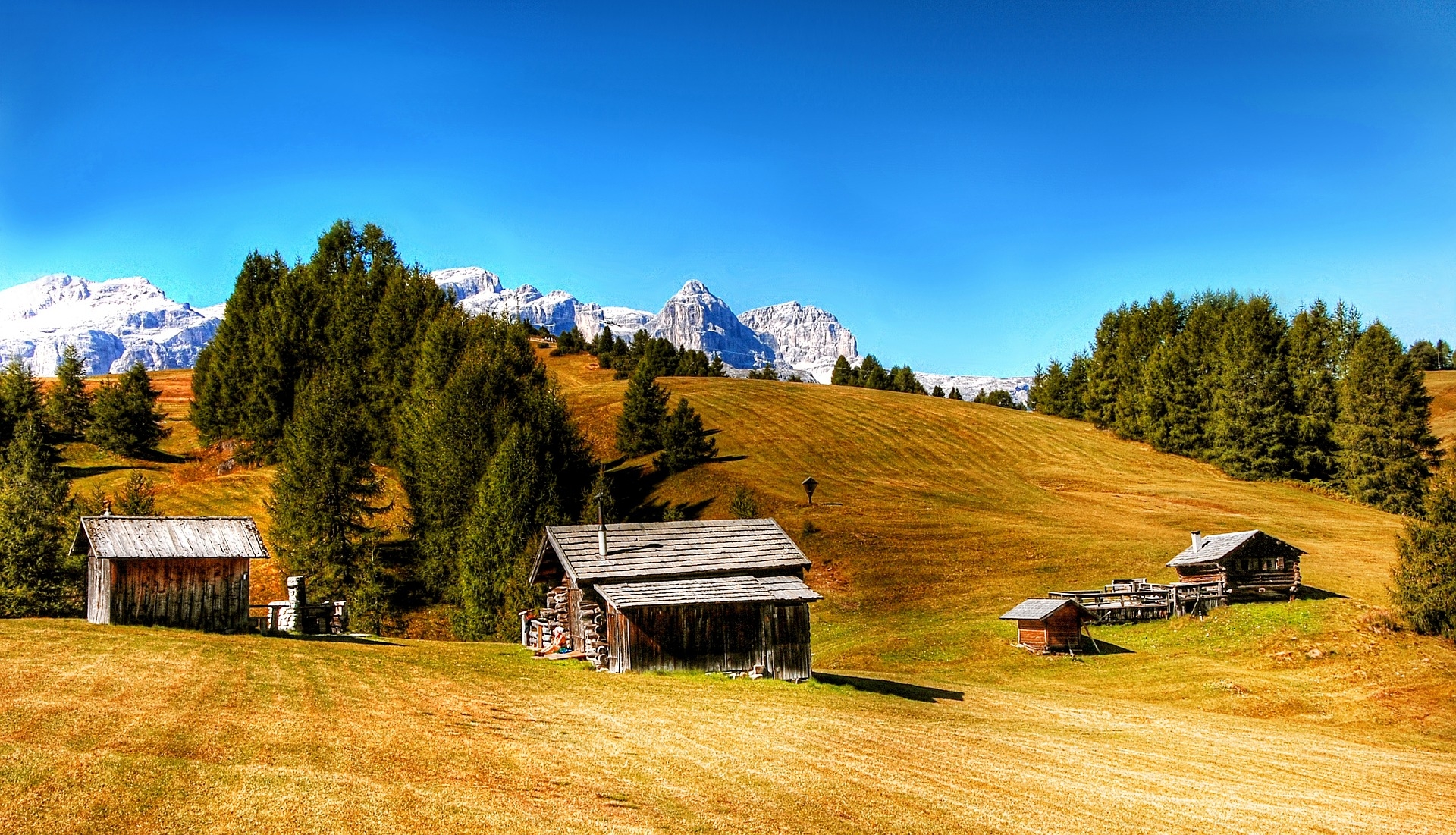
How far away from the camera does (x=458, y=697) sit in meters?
25.8

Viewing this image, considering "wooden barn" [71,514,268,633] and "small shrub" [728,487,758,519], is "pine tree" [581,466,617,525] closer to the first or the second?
"small shrub" [728,487,758,519]

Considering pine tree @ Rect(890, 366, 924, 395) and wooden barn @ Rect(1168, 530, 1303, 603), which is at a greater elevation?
pine tree @ Rect(890, 366, 924, 395)

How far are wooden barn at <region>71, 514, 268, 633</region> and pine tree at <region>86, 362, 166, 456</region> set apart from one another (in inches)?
1831

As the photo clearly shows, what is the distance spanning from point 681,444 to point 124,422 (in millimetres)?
43751

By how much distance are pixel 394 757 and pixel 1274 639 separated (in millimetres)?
42238

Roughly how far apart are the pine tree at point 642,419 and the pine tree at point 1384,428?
58.9m

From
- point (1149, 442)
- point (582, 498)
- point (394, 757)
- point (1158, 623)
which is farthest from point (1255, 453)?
point (394, 757)

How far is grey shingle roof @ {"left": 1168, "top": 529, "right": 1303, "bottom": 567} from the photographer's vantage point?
53.1 metres

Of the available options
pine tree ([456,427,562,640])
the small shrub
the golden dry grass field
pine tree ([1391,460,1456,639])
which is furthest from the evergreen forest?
pine tree ([456,427,562,640])

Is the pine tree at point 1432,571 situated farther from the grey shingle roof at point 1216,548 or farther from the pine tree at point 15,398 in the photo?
the pine tree at point 15,398

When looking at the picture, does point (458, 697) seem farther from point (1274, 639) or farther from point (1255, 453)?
point (1255, 453)

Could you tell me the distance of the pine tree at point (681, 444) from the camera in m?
79.0

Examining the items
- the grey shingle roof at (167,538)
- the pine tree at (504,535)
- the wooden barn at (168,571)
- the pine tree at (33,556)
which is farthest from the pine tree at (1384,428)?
the pine tree at (33,556)

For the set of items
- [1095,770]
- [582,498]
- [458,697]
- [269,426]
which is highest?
[269,426]
